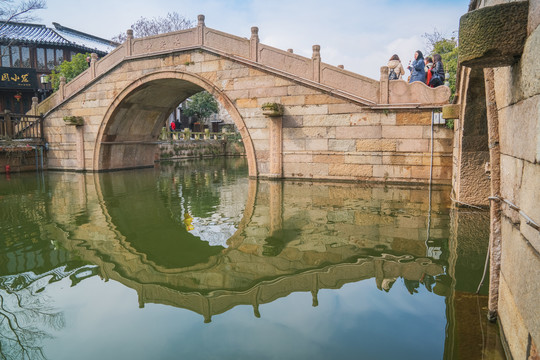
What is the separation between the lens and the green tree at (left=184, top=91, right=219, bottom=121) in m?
28.9

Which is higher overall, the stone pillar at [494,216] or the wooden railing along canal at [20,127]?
the wooden railing along canal at [20,127]

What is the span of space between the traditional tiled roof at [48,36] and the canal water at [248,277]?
17.3m

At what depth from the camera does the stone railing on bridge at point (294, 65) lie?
8797 millimetres

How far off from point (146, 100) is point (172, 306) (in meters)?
11.3

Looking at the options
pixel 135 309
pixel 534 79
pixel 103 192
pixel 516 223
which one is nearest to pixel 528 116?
pixel 534 79

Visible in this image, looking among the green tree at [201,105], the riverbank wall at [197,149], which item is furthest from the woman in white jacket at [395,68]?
the green tree at [201,105]

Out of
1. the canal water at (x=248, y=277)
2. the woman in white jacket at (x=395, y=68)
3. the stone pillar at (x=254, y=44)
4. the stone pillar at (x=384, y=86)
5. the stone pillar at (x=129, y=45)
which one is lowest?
the canal water at (x=248, y=277)

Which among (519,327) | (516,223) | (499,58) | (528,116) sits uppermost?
(499,58)

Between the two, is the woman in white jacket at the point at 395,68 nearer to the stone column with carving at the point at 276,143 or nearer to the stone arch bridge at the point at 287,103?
the stone arch bridge at the point at 287,103

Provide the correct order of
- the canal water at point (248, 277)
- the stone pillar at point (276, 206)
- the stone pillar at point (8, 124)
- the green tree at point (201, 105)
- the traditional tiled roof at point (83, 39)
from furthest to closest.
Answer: the green tree at point (201, 105) < the traditional tiled roof at point (83, 39) < the stone pillar at point (8, 124) < the stone pillar at point (276, 206) < the canal water at point (248, 277)

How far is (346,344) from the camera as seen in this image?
252cm

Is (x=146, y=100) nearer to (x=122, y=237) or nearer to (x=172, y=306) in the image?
(x=122, y=237)

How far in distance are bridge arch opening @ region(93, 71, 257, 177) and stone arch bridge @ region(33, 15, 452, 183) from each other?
1.7 inches

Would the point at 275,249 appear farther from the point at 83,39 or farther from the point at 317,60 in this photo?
the point at 83,39
